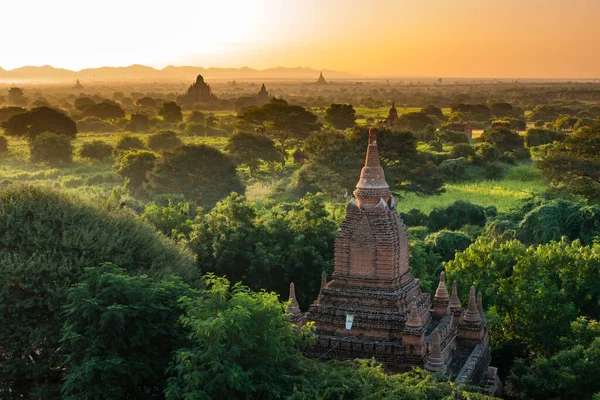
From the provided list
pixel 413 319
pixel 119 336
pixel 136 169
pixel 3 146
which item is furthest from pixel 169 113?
pixel 413 319

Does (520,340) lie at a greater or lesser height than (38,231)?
lesser

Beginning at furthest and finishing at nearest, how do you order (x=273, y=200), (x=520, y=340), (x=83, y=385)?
(x=273, y=200) < (x=520, y=340) < (x=83, y=385)

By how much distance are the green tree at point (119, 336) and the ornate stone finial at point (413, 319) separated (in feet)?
17.7

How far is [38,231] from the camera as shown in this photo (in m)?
17.4

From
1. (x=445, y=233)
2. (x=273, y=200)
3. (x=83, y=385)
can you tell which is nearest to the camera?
(x=83, y=385)

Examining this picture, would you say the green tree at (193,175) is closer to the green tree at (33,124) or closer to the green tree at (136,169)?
the green tree at (136,169)

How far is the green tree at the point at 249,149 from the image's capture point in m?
60.8

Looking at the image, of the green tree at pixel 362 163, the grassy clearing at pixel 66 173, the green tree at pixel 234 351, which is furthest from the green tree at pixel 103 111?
the green tree at pixel 234 351

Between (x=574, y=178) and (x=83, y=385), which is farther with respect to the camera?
(x=574, y=178)

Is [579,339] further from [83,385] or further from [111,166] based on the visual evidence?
[111,166]

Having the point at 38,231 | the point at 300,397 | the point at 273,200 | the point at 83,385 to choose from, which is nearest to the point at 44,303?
the point at 38,231

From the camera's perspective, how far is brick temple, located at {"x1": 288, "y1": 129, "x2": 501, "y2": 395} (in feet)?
51.9

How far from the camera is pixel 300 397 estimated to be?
12508mm

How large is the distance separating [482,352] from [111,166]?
5528 centimetres
